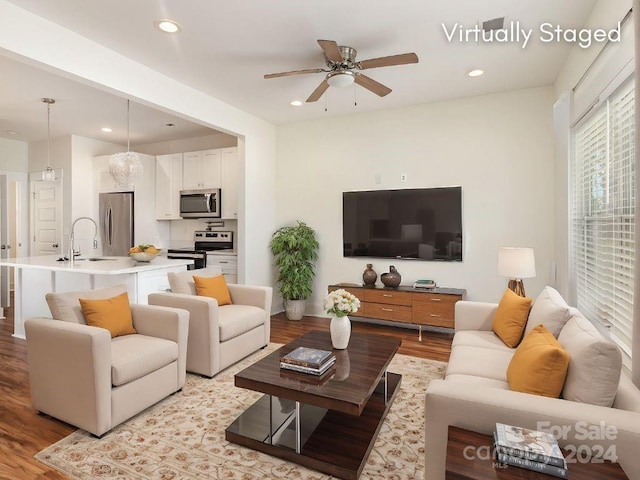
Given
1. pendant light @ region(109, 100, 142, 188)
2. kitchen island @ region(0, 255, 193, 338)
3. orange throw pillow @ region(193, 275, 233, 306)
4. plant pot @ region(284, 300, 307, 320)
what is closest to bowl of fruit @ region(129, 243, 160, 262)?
kitchen island @ region(0, 255, 193, 338)

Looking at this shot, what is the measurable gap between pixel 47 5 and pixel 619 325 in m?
4.37

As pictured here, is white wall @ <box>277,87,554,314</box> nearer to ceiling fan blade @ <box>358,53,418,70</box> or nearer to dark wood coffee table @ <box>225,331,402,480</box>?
ceiling fan blade @ <box>358,53,418,70</box>

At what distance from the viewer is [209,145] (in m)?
6.17

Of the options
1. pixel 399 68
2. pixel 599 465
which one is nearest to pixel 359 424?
pixel 599 465

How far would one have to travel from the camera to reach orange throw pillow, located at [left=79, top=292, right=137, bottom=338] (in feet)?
8.64

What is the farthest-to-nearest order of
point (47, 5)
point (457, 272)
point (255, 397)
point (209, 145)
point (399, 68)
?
point (209, 145)
point (457, 272)
point (399, 68)
point (255, 397)
point (47, 5)

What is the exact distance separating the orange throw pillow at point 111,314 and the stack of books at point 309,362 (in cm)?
134

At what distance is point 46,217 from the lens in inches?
253

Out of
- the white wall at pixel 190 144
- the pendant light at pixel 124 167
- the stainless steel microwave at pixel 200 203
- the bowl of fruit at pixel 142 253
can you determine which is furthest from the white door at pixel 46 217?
the bowl of fruit at pixel 142 253

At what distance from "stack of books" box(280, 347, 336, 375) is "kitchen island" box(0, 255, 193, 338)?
2.06m

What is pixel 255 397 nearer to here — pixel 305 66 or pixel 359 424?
pixel 359 424

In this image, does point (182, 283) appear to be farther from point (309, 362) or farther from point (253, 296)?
point (309, 362)

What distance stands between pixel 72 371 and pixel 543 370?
261cm

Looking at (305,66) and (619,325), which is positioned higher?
(305,66)
